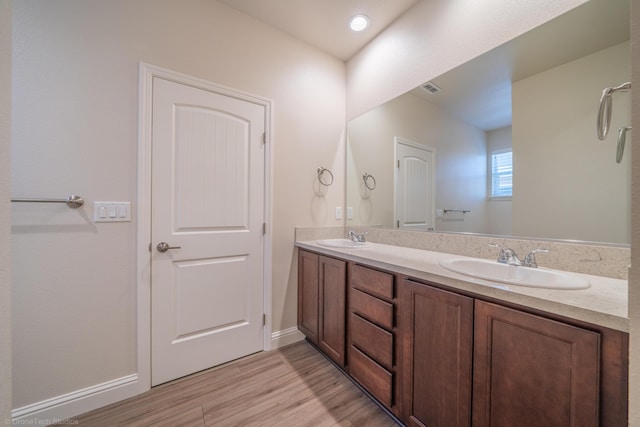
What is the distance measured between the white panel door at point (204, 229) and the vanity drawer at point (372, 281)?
0.86 meters

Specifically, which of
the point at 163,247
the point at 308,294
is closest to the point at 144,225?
the point at 163,247

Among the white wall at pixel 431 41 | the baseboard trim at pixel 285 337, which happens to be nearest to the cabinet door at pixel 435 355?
the baseboard trim at pixel 285 337

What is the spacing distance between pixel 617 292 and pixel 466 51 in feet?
4.77

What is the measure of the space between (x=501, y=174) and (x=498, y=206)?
189mm

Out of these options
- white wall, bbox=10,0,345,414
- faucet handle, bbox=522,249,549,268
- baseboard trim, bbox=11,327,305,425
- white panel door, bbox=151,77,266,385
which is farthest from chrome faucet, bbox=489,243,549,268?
baseboard trim, bbox=11,327,305,425

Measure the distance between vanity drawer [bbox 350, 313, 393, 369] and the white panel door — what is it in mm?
856

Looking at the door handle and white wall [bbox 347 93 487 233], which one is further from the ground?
white wall [bbox 347 93 487 233]

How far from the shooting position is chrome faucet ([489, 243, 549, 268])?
1.17m

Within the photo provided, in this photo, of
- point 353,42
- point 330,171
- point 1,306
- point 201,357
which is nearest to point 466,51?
point 353,42

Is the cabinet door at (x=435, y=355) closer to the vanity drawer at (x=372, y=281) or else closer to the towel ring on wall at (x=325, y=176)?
the vanity drawer at (x=372, y=281)

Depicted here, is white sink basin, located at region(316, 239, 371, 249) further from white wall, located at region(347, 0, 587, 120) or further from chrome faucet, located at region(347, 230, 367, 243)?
white wall, located at region(347, 0, 587, 120)

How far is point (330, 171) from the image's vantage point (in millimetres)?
2375

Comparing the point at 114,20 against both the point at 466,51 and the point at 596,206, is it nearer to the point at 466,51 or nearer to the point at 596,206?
the point at 466,51

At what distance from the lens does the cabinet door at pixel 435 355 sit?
96 centimetres
